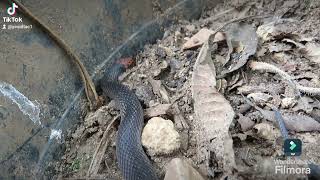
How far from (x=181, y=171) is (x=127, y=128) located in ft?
1.88

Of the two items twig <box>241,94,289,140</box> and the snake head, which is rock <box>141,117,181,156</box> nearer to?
twig <box>241,94,289,140</box>

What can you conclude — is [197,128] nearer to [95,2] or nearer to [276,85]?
[276,85]

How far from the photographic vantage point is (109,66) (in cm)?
309

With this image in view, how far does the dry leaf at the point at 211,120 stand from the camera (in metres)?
2.28

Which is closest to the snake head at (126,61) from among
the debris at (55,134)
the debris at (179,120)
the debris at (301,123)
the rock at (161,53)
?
the rock at (161,53)

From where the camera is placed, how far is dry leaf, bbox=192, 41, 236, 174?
228cm

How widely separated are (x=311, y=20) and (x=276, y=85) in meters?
0.69

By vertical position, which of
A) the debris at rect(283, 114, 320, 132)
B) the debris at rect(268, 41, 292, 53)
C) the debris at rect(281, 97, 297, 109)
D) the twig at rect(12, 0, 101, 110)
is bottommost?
the debris at rect(283, 114, 320, 132)

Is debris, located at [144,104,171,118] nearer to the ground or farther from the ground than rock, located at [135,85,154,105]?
nearer to the ground

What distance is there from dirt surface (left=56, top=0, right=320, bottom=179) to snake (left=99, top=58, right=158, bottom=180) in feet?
0.26

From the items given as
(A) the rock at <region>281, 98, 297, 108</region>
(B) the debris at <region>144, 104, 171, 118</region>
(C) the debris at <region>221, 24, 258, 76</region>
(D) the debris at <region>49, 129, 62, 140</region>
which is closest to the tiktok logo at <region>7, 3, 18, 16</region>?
(D) the debris at <region>49, 129, 62, 140</region>

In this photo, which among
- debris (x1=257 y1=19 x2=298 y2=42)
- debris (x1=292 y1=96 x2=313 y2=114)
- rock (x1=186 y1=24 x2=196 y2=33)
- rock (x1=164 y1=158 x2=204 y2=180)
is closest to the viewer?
rock (x1=164 y1=158 x2=204 y2=180)

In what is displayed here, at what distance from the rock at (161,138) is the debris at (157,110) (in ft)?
0.45

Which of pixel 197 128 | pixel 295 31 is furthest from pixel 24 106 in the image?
pixel 295 31
